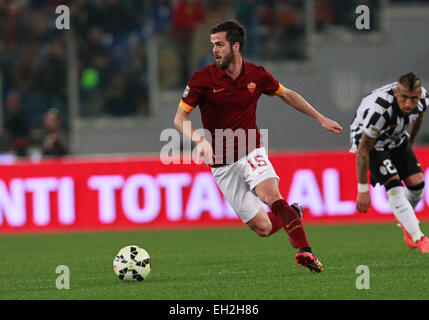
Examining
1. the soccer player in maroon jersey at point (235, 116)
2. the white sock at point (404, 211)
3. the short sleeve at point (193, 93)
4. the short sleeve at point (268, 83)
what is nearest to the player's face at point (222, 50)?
the soccer player in maroon jersey at point (235, 116)

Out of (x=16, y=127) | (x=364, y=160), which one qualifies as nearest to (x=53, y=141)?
(x=16, y=127)

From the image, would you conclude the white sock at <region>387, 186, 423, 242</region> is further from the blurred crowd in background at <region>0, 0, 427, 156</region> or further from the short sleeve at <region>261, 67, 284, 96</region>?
the blurred crowd in background at <region>0, 0, 427, 156</region>

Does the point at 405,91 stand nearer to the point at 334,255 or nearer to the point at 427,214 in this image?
the point at 334,255

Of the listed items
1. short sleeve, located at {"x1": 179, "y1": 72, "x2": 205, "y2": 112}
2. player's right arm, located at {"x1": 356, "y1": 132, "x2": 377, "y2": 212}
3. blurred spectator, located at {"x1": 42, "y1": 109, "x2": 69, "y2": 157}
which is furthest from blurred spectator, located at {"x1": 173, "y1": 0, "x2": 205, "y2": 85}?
short sleeve, located at {"x1": 179, "y1": 72, "x2": 205, "y2": 112}

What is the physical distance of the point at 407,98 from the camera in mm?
8664

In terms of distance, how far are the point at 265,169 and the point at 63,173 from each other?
25.9ft

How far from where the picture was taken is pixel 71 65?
18.3 m

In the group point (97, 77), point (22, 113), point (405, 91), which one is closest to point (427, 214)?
point (405, 91)

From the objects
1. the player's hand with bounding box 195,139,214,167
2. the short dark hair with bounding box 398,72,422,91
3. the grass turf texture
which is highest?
the short dark hair with bounding box 398,72,422,91

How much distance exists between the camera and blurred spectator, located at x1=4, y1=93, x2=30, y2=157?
58.7 feet

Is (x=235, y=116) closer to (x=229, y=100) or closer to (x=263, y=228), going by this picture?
(x=229, y=100)

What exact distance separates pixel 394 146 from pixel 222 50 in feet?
8.46

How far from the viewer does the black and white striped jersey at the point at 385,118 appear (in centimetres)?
881

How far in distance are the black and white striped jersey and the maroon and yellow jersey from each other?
44.2 inches
